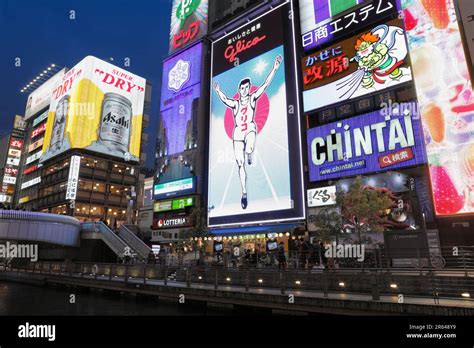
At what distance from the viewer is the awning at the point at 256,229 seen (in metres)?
34.9

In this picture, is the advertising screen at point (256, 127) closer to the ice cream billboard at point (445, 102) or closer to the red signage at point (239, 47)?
the red signage at point (239, 47)

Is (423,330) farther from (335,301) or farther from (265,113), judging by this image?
(265,113)

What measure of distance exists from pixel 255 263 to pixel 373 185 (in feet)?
50.7

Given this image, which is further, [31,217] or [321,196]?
[31,217]

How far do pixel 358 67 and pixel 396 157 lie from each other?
9.54m

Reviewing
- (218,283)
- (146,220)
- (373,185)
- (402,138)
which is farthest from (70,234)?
(402,138)

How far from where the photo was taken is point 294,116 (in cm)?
3659

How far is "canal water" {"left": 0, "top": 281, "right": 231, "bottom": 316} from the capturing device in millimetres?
15188

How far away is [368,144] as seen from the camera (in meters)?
29.7

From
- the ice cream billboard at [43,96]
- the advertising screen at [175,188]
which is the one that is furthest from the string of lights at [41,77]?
the advertising screen at [175,188]

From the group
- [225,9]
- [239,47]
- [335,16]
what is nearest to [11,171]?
[225,9]

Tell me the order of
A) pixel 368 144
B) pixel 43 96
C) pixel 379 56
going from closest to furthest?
pixel 368 144 → pixel 379 56 → pixel 43 96

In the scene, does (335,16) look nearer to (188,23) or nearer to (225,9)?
(225,9)

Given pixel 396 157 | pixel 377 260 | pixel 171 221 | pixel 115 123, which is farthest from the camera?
pixel 115 123
